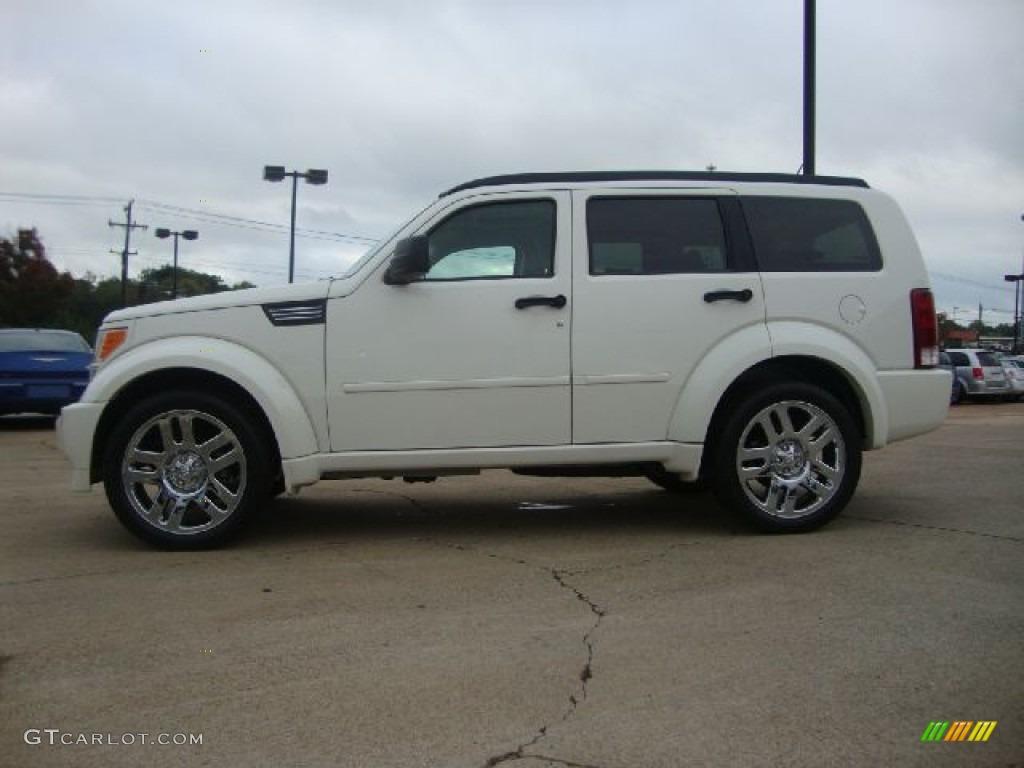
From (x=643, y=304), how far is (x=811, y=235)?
3.82 feet

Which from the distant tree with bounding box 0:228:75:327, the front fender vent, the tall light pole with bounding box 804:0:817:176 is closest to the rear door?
the front fender vent

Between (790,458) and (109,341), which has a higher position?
(109,341)

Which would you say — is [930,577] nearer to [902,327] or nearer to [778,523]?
[778,523]

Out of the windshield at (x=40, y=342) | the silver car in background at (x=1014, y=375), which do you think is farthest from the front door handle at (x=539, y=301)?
the silver car in background at (x=1014, y=375)

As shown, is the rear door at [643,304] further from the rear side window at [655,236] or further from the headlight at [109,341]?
the headlight at [109,341]

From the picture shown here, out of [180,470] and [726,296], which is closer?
[180,470]

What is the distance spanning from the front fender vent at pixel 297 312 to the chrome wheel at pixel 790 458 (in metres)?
2.45

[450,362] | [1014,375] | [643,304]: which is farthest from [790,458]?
[1014,375]

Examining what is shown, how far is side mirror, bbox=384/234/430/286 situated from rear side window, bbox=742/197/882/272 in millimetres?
1919

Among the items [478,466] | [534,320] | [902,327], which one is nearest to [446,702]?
[478,466]

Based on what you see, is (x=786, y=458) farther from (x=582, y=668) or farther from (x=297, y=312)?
(x=297, y=312)

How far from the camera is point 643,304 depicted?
17.0 feet

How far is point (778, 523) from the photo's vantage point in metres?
5.29

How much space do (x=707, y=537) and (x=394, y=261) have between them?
239cm
